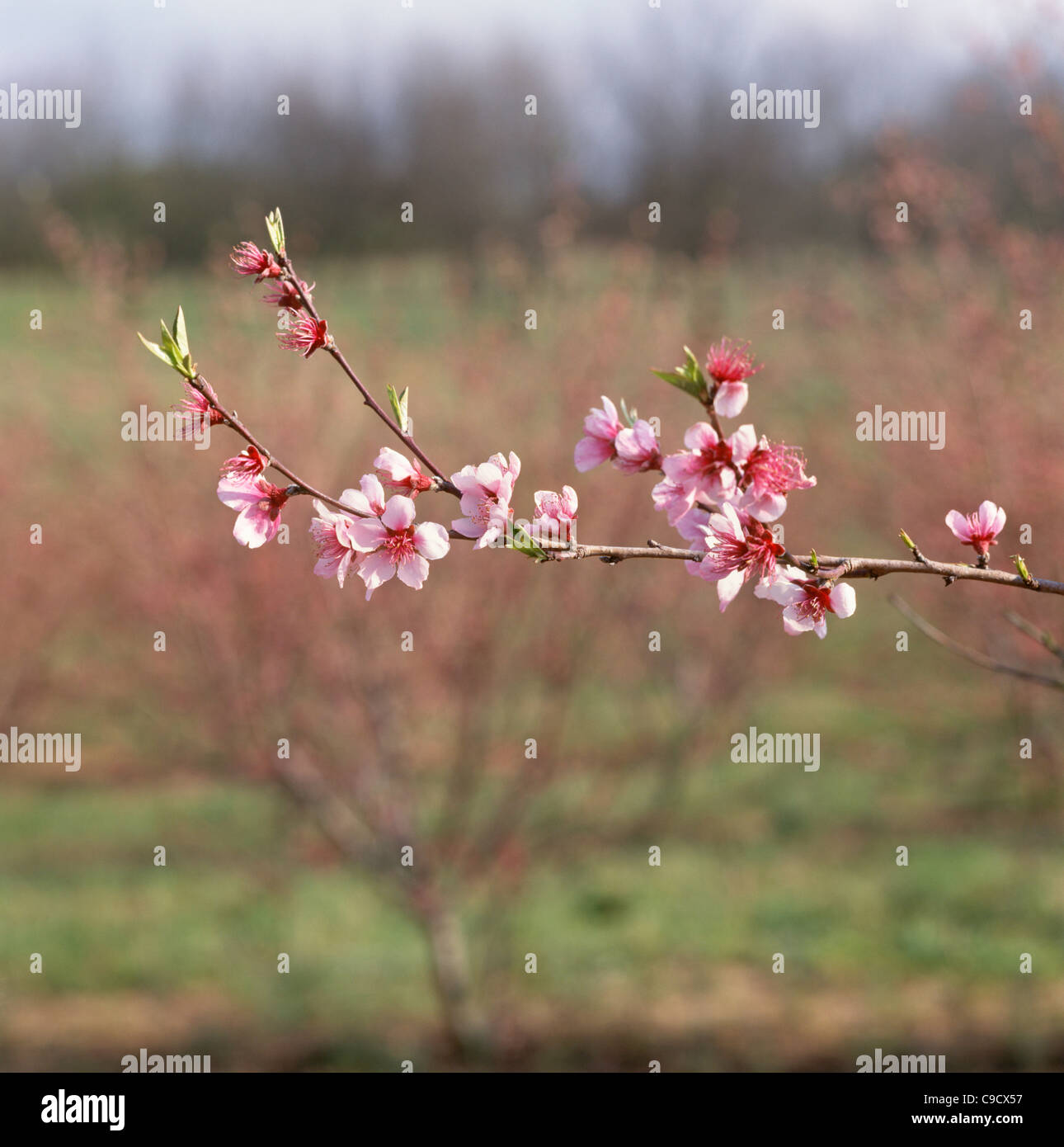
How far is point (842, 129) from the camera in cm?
1307

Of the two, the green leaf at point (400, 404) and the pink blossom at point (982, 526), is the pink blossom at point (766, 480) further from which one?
the green leaf at point (400, 404)

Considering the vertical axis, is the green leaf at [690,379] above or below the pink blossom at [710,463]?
above

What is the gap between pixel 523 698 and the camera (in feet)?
19.1

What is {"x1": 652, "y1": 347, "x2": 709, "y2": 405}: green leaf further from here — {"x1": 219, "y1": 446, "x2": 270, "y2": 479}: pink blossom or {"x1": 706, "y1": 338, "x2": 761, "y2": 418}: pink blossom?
{"x1": 219, "y1": 446, "x2": 270, "y2": 479}: pink blossom

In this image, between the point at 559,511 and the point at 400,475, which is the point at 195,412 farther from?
the point at 559,511

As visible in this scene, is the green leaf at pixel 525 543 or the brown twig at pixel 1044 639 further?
the brown twig at pixel 1044 639

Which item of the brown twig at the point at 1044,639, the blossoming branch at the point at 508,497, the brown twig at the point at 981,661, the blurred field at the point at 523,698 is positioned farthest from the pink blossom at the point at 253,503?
the blurred field at the point at 523,698

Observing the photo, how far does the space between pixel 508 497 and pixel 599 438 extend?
15 centimetres

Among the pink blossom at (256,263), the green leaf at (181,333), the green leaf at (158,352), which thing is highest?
the pink blossom at (256,263)

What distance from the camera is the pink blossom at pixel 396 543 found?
4.26 feet

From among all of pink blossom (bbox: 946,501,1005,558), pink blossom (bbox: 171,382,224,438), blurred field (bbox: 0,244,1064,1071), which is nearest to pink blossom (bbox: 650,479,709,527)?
pink blossom (bbox: 946,501,1005,558)

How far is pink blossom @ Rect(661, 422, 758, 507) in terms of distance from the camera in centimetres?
129

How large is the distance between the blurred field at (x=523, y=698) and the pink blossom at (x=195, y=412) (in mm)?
3968

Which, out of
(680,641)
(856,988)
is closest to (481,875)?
(856,988)
